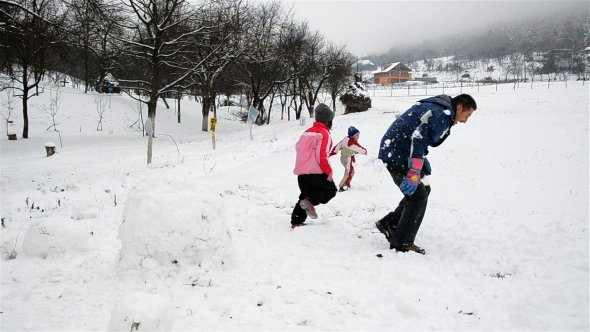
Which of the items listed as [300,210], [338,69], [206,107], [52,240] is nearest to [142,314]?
[52,240]

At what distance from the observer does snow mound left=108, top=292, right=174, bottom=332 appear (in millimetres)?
2266

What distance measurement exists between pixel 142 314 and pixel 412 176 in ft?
9.72

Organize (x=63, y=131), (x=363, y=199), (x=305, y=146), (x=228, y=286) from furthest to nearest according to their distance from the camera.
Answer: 1. (x=63, y=131)
2. (x=363, y=199)
3. (x=305, y=146)
4. (x=228, y=286)

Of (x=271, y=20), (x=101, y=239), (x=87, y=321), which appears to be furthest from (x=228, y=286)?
(x=271, y=20)

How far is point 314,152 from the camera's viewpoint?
4.93 metres

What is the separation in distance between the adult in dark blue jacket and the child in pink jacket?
88 centimetres

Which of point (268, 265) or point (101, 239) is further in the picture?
point (101, 239)

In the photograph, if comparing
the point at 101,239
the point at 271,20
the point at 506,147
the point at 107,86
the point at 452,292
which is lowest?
the point at 452,292

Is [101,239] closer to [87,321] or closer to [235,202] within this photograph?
[87,321]

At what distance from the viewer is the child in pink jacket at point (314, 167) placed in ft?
16.1

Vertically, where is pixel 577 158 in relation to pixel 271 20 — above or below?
below

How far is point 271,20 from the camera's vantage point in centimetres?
3184

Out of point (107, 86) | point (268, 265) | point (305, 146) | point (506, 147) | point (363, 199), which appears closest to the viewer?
point (268, 265)

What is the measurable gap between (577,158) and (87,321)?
1482 centimetres
